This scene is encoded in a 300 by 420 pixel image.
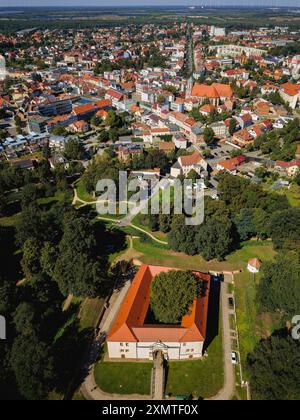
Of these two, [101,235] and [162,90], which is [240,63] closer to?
[162,90]

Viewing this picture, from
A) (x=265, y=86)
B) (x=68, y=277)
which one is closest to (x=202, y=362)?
(x=68, y=277)

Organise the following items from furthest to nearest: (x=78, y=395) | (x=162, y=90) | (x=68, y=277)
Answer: (x=162, y=90)
(x=68, y=277)
(x=78, y=395)

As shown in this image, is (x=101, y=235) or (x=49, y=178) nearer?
(x=101, y=235)

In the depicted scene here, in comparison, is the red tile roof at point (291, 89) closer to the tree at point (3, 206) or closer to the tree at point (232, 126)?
the tree at point (232, 126)

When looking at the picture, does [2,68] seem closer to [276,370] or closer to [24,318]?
[24,318]


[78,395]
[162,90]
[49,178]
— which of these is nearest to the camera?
[78,395]

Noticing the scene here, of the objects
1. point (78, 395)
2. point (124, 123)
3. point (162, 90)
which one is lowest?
point (78, 395)

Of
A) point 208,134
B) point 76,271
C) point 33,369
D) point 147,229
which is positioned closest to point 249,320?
point 76,271
